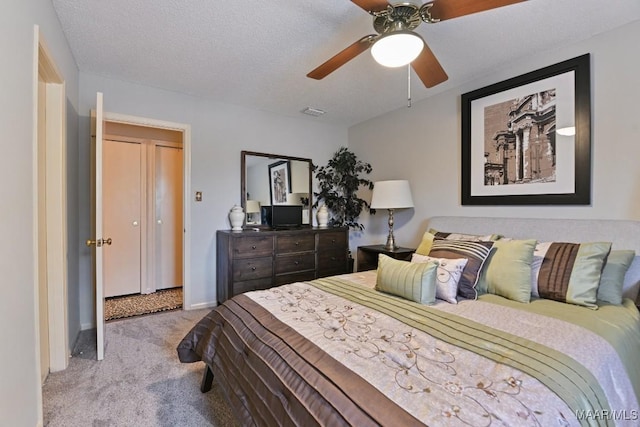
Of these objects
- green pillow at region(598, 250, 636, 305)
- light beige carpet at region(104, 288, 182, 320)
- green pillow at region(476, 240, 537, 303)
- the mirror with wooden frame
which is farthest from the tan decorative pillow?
light beige carpet at region(104, 288, 182, 320)

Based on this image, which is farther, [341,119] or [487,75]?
[341,119]

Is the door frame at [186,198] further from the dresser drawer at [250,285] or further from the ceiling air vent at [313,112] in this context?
the ceiling air vent at [313,112]

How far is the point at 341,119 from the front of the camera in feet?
13.8

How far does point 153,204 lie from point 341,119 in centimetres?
283

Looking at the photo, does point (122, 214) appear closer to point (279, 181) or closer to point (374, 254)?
point (279, 181)

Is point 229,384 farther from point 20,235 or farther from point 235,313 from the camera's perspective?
point 20,235

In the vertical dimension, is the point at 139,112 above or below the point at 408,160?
above

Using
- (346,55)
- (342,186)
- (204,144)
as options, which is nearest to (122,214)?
(204,144)

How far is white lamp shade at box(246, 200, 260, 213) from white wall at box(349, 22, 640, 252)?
61.0 inches

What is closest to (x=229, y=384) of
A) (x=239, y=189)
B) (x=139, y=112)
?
(x=239, y=189)

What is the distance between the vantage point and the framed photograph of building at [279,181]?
153 inches

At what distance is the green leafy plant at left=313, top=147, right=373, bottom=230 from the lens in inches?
167

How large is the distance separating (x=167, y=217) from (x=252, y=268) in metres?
1.86

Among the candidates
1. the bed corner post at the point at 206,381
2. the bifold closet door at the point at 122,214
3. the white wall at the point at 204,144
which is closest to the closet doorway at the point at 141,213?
the bifold closet door at the point at 122,214
